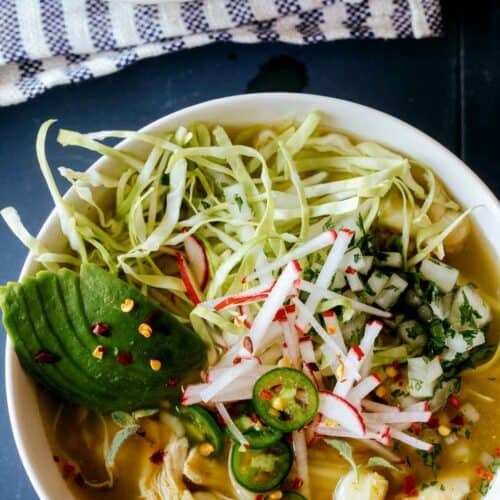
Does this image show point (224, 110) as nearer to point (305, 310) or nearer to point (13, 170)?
point (305, 310)

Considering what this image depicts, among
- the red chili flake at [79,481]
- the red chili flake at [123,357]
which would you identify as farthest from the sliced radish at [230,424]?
the red chili flake at [79,481]

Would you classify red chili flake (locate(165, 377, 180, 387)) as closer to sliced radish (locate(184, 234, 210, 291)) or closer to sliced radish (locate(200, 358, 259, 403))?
sliced radish (locate(200, 358, 259, 403))

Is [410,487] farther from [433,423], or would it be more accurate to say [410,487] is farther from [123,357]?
[123,357]

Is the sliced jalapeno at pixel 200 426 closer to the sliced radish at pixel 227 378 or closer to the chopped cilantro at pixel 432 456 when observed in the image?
the sliced radish at pixel 227 378

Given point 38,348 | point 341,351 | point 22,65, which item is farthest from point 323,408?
point 22,65

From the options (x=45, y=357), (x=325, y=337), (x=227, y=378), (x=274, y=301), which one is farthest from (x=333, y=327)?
(x=45, y=357)
